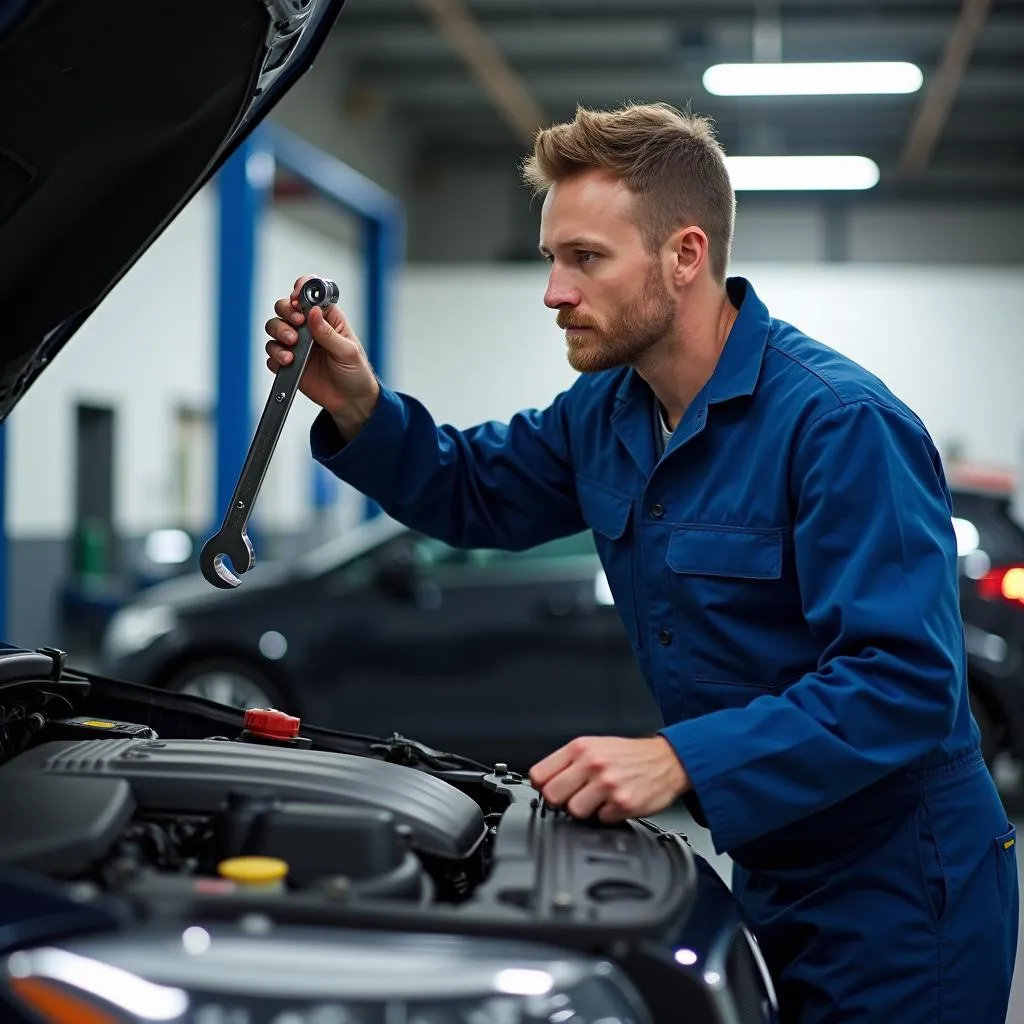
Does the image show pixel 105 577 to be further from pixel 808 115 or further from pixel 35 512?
pixel 808 115

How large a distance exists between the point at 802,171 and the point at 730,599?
10773mm

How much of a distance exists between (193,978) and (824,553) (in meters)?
0.82

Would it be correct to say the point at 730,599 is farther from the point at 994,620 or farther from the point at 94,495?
the point at 94,495

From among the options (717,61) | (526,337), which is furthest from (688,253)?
(526,337)

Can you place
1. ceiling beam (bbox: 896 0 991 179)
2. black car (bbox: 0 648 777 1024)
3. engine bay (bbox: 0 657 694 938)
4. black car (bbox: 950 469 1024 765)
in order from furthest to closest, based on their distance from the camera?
ceiling beam (bbox: 896 0 991 179) → black car (bbox: 950 469 1024 765) → engine bay (bbox: 0 657 694 938) → black car (bbox: 0 648 777 1024)

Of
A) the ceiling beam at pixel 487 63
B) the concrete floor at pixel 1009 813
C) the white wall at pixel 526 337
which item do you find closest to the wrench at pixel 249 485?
the concrete floor at pixel 1009 813

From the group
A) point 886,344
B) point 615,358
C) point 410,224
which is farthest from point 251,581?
point 410,224

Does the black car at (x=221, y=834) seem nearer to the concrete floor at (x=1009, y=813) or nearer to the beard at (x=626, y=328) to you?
the beard at (x=626, y=328)

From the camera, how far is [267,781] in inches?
56.9

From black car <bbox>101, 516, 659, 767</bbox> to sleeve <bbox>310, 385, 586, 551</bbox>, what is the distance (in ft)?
10.4

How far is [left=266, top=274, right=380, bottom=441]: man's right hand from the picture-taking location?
6.05 feet

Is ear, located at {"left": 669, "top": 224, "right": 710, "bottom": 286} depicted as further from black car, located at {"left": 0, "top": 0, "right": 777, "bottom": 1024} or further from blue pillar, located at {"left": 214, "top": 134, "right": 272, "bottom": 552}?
blue pillar, located at {"left": 214, "top": 134, "right": 272, "bottom": 552}

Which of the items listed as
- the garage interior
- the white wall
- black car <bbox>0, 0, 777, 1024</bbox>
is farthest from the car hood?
the white wall

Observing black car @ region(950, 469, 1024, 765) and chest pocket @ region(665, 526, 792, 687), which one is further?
black car @ region(950, 469, 1024, 765)
